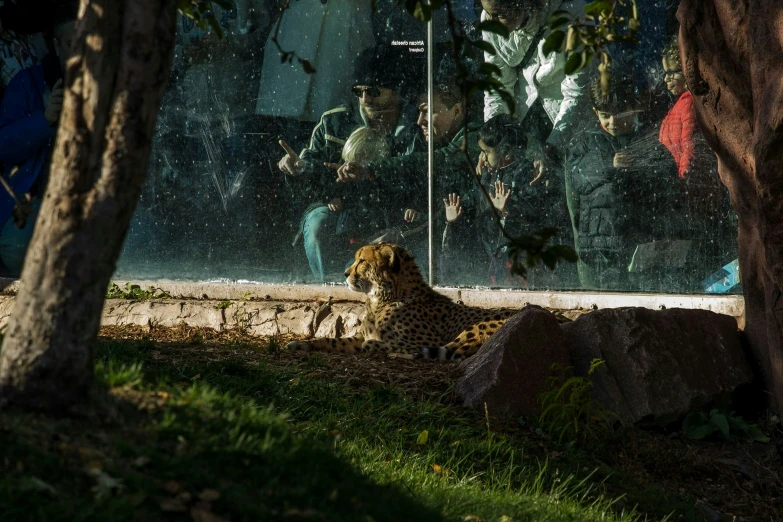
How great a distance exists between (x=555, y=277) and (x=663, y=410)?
2.49 metres

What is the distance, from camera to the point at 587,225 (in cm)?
891

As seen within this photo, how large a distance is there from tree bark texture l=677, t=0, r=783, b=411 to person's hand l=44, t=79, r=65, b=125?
679 cm

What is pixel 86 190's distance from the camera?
11.0 ft

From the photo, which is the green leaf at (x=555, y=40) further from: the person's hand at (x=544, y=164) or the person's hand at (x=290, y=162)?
the person's hand at (x=290, y=162)

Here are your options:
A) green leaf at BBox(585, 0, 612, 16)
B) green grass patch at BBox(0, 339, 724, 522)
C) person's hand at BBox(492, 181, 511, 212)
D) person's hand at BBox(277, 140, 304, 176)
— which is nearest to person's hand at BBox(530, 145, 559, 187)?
person's hand at BBox(492, 181, 511, 212)

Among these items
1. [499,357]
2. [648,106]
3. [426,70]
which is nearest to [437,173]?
[426,70]

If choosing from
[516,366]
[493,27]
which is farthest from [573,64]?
[516,366]

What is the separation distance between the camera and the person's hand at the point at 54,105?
10.7 m

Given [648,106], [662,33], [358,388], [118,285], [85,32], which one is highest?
[662,33]

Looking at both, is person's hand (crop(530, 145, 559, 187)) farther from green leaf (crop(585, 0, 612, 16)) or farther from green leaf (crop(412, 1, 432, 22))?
green leaf (crop(412, 1, 432, 22))

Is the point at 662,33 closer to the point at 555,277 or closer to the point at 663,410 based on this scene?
the point at 555,277

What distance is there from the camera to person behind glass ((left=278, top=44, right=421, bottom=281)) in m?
9.66

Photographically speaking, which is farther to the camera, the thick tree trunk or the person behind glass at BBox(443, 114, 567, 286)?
the person behind glass at BBox(443, 114, 567, 286)

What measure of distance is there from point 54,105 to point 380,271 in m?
4.53
